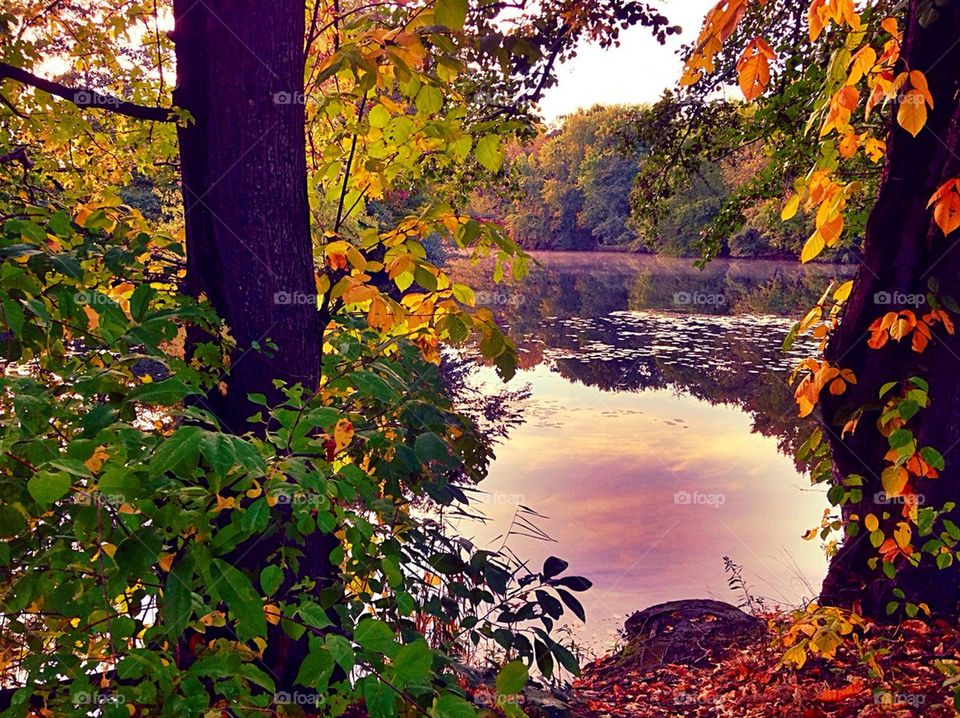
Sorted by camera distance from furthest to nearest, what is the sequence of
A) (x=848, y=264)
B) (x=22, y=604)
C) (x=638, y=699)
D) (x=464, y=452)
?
(x=848, y=264), (x=638, y=699), (x=464, y=452), (x=22, y=604)

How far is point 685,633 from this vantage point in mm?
5789

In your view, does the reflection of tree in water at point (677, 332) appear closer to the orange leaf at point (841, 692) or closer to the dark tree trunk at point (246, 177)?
the orange leaf at point (841, 692)

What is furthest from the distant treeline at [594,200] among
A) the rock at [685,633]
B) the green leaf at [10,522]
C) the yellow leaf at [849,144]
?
the green leaf at [10,522]

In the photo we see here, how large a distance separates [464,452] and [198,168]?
5.11 ft

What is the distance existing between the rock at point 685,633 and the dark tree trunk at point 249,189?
3470 mm

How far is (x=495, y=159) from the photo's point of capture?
291 cm

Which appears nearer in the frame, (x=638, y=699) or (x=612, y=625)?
(x=638, y=699)

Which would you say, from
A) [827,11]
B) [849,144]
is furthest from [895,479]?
[827,11]

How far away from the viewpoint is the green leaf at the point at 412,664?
139 cm

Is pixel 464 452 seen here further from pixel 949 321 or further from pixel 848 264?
pixel 848 264

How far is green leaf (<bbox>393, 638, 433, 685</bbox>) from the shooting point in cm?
139

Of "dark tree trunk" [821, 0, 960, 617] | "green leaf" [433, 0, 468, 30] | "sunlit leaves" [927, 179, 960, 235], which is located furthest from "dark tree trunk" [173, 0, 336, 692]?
"dark tree trunk" [821, 0, 960, 617]

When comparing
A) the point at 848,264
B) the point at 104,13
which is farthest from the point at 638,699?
the point at 848,264

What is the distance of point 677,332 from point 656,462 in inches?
453
